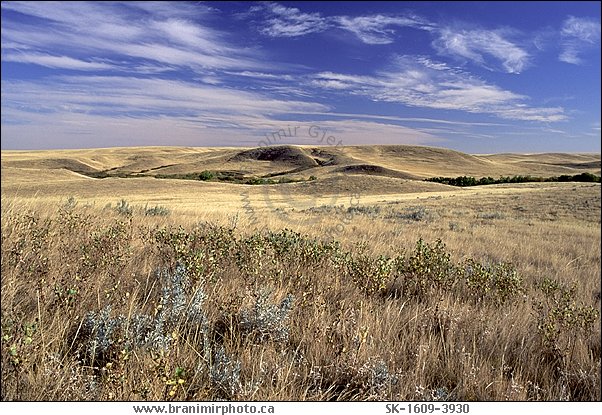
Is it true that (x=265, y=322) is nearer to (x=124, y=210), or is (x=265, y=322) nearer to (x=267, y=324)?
(x=267, y=324)

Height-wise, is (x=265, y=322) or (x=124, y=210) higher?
(x=124, y=210)

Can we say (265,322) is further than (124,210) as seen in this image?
No

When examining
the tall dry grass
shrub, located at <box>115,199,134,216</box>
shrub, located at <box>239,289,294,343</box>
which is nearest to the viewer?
the tall dry grass

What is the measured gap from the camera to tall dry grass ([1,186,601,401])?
95.5 inches

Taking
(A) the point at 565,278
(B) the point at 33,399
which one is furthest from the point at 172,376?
(A) the point at 565,278

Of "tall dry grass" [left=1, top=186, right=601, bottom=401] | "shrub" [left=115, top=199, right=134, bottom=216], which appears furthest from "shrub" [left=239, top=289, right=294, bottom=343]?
"shrub" [left=115, top=199, right=134, bottom=216]

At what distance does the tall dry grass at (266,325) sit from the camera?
2.43 metres

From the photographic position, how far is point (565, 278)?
6.59 meters

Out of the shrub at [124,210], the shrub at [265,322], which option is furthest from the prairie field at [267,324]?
the shrub at [124,210]

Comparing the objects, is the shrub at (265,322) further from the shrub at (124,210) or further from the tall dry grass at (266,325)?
the shrub at (124,210)

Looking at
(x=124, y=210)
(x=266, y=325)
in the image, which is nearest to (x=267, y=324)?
(x=266, y=325)

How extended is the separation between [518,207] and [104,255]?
75.5 ft

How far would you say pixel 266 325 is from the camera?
3.12 meters

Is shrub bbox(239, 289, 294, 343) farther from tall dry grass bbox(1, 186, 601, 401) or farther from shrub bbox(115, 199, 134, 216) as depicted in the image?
shrub bbox(115, 199, 134, 216)
